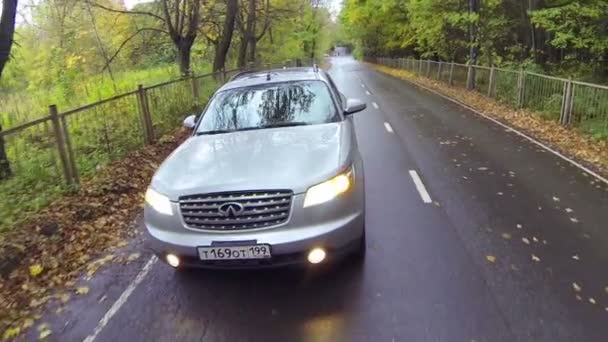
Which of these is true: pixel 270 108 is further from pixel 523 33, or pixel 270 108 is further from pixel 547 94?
pixel 523 33

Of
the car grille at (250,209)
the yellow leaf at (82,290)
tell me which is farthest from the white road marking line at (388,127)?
the yellow leaf at (82,290)

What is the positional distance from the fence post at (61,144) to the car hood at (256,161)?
8.84ft

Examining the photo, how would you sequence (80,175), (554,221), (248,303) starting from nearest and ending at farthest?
(248,303), (554,221), (80,175)

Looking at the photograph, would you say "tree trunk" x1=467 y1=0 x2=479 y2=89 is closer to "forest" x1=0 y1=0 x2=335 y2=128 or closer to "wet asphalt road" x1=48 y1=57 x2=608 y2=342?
"forest" x1=0 y1=0 x2=335 y2=128

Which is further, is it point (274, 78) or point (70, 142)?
point (70, 142)

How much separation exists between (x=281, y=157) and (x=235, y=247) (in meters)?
0.92

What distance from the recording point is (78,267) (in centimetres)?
483

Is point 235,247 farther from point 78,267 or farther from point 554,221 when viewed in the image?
point 554,221

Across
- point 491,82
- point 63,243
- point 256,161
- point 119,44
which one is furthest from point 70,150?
point 119,44

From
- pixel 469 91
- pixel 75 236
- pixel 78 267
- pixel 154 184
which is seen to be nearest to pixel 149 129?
pixel 75 236

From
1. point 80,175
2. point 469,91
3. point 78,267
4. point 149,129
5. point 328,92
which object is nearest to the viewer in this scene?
point 78,267

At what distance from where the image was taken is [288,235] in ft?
11.5

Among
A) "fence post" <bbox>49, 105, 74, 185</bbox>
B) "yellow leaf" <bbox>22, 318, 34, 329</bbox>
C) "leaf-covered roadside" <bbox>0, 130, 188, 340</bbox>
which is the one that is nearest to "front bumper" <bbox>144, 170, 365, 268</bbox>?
"yellow leaf" <bbox>22, 318, 34, 329</bbox>

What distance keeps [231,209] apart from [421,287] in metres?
1.78
